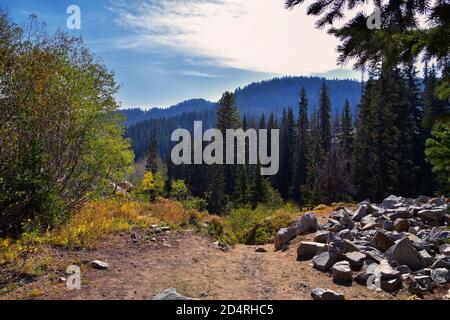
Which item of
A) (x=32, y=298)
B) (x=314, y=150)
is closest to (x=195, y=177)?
(x=314, y=150)

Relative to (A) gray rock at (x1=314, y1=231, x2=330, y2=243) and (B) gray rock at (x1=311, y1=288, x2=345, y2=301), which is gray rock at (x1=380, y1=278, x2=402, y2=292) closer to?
(B) gray rock at (x1=311, y1=288, x2=345, y2=301)

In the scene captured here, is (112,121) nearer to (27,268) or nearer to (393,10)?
(27,268)

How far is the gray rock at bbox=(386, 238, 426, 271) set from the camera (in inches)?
343

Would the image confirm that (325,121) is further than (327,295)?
Yes

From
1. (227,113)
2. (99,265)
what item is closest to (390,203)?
(99,265)

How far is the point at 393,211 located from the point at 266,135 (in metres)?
55.3

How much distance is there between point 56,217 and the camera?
10.8 metres

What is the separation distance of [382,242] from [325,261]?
2.07m

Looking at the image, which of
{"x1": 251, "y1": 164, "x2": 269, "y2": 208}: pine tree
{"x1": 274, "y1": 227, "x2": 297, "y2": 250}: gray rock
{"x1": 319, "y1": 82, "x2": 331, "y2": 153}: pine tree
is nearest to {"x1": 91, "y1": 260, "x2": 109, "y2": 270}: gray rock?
{"x1": 274, "y1": 227, "x2": 297, "y2": 250}: gray rock

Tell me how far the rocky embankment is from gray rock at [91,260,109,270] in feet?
14.8

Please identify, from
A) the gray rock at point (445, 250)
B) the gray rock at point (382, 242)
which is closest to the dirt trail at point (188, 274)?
the gray rock at point (382, 242)

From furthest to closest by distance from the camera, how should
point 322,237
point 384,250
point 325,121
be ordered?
point 325,121 → point 322,237 → point 384,250

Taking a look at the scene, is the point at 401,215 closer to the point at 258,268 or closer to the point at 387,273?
the point at 387,273

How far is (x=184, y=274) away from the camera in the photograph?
8039 millimetres
